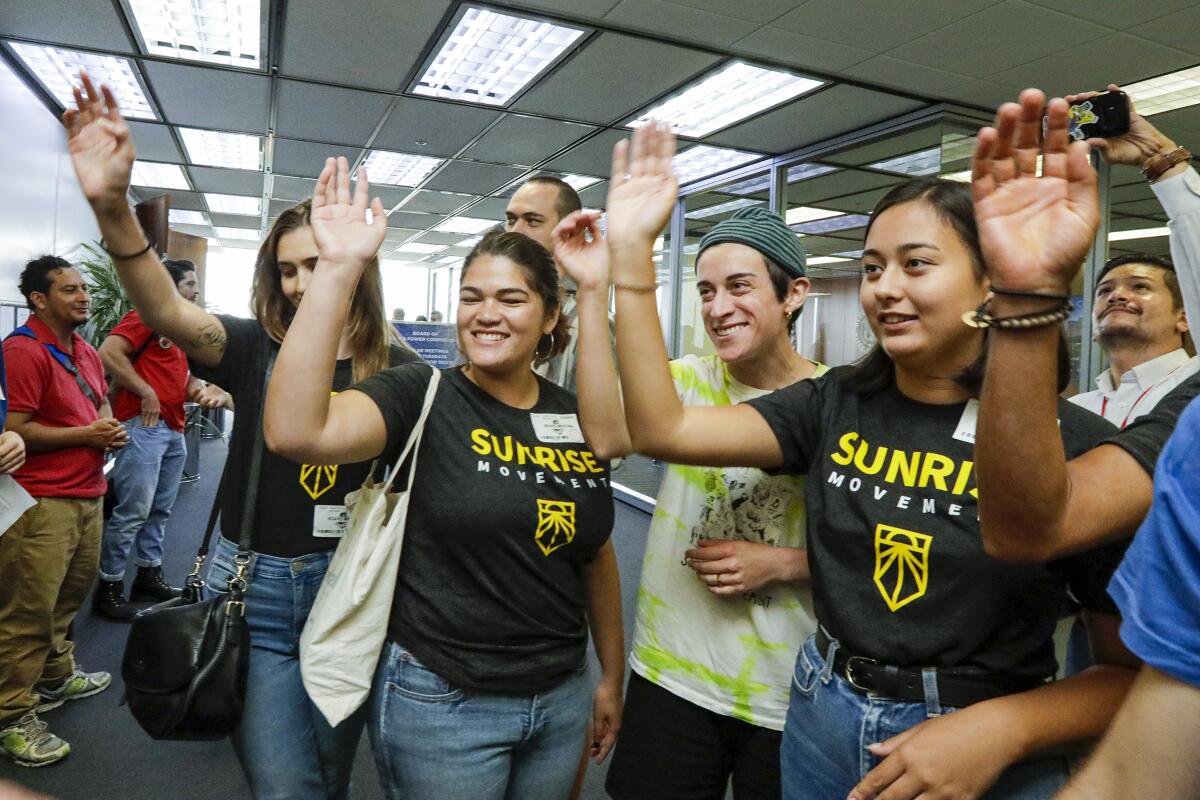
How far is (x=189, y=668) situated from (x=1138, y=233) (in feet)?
32.5

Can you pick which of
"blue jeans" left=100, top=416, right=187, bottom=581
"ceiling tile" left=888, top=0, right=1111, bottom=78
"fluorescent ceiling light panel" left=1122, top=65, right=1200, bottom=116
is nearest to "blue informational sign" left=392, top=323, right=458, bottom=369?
"blue jeans" left=100, top=416, right=187, bottom=581

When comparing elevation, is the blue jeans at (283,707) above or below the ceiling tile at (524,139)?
below

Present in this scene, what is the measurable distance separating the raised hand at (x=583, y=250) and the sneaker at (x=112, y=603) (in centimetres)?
354

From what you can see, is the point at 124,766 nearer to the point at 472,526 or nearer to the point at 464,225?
the point at 472,526

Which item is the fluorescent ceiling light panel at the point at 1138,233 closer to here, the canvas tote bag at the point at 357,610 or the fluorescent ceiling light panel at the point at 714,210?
the fluorescent ceiling light panel at the point at 714,210

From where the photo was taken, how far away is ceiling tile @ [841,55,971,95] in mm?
3793

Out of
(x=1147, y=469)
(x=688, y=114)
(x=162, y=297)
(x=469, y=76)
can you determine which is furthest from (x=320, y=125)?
(x=1147, y=469)

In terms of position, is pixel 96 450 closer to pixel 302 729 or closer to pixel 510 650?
pixel 302 729

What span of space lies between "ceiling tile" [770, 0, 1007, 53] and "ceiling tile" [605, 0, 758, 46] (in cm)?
22

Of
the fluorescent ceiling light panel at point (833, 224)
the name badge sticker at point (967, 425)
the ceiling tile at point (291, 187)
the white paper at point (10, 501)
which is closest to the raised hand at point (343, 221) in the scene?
the name badge sticker at point (967, 425)

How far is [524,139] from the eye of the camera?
18.0ft

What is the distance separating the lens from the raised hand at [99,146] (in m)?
1.14

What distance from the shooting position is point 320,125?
5.31m

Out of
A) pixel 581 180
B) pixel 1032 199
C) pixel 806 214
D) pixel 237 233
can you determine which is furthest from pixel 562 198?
pixel 237 233
